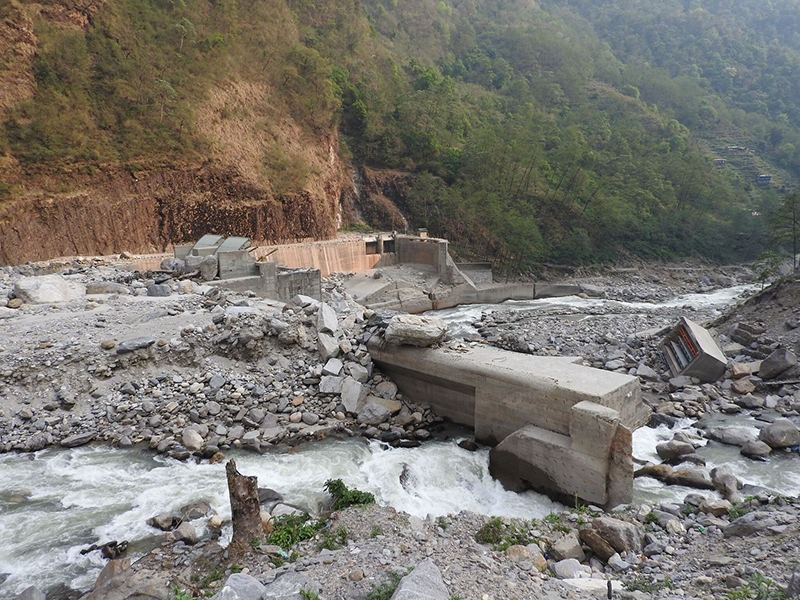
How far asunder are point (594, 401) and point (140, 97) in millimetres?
24080

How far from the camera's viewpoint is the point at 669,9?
259 feet

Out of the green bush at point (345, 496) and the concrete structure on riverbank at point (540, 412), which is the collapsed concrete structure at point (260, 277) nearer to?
the concrete structure on riverbank at point (540, 412)

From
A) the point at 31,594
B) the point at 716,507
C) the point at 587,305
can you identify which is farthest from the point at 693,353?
the point at 31,594

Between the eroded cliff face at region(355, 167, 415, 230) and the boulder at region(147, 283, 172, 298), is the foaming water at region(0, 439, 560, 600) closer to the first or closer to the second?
the boulder at region(147, 283, 172, 298)

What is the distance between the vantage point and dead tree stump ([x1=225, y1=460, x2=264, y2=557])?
553 centimetres

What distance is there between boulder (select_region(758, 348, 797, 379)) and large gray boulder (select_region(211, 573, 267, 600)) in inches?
469

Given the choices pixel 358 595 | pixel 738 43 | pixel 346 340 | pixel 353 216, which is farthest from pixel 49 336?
pixel 738 43

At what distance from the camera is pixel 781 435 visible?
8.44m

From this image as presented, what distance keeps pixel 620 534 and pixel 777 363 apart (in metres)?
8.26

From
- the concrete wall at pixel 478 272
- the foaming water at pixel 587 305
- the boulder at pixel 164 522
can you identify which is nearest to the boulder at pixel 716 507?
the boulder at pixel 164 522

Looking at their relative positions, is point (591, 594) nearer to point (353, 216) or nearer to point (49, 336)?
point (49, 336)

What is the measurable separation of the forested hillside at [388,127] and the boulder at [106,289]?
6497 mm

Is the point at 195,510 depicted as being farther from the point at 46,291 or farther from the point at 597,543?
the point at 46,291

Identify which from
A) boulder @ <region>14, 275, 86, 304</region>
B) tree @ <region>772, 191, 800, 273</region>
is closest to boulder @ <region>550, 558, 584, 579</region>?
boulder @ <region>14, 275, 86, 304</region>
